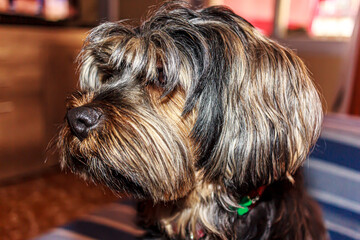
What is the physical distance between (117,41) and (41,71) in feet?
9.18

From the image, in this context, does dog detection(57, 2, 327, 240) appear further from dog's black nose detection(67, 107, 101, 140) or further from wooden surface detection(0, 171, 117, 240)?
wooden surface detection(0, 171, 117, 240)

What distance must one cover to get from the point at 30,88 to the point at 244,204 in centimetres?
305

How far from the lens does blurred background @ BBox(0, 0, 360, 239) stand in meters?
3.17

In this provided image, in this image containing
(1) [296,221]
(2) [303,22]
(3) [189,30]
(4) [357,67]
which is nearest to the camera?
(3) [189,30]

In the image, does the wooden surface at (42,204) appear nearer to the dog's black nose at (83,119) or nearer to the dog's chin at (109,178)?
the dog's chin at (109,178)

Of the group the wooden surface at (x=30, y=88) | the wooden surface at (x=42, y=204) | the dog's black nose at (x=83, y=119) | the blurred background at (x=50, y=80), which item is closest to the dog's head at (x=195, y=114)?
the dog's black nose at (x=83, y=119)

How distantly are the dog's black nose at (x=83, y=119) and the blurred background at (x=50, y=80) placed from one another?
1.36 meters

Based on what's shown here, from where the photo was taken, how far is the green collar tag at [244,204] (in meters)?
1.27

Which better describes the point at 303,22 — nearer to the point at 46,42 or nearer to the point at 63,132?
the point at 46,42

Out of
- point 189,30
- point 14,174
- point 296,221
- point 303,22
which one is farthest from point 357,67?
point 14,174

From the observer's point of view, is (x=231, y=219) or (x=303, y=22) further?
(x=303, y=22)

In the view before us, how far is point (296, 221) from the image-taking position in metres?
1.39

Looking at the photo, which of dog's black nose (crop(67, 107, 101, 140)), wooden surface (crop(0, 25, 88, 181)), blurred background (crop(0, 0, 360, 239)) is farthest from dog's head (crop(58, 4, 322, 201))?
wooden surface (crop(0, 25, 88, 181))

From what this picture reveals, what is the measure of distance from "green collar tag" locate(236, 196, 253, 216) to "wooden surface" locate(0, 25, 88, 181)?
261 cm
